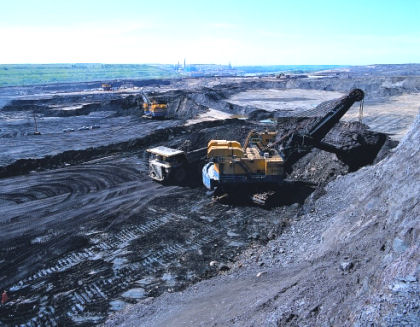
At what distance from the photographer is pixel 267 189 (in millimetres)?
14992

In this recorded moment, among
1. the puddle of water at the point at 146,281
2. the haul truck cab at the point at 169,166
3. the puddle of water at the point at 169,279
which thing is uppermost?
the haul truck cab at the point at 169,166

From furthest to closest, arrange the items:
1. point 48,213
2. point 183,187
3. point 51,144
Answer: point 51,144
point 183,187
point 48,213

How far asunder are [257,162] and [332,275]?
8.18 meters

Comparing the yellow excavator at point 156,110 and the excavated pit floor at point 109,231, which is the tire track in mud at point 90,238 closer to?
the excavated pit floor at point 109,231

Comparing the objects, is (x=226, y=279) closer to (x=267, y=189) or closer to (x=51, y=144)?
(x=267, y=189)

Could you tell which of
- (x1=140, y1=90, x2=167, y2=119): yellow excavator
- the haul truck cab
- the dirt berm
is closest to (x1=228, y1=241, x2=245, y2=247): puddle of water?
the dirt berm

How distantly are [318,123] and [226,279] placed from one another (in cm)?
910

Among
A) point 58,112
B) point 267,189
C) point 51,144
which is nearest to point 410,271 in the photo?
point 267,189

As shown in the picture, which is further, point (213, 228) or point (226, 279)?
point (213, 228)

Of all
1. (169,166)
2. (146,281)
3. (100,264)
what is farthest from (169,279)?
(169,166)

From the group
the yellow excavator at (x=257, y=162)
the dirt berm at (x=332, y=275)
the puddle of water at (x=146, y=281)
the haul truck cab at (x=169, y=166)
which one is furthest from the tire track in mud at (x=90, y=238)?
the yellow excavator at (x=257, y=162)

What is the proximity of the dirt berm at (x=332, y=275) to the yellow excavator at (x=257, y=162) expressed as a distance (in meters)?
3.31

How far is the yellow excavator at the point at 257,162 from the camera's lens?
14477 mm

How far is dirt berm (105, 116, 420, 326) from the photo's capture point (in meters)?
5.16
